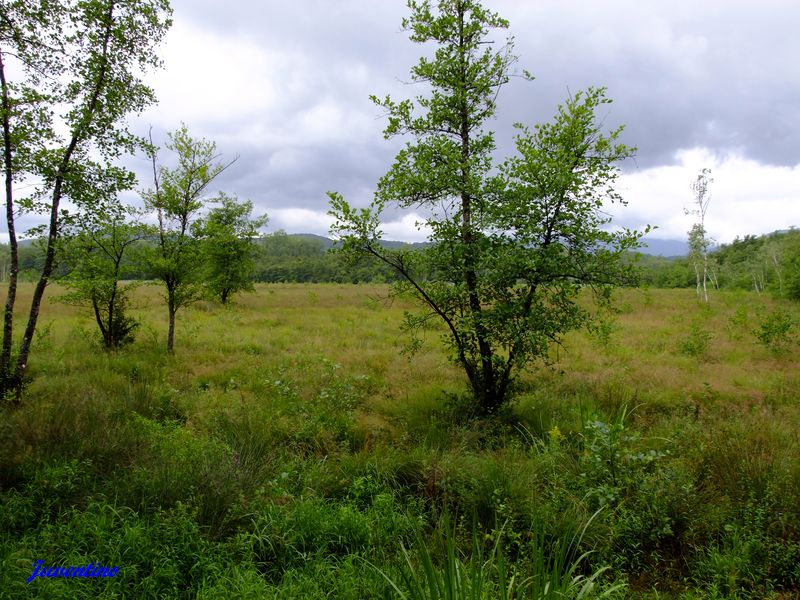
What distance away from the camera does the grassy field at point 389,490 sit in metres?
3.31

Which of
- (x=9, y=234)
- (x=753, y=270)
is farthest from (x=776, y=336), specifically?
(x=753, y=270)

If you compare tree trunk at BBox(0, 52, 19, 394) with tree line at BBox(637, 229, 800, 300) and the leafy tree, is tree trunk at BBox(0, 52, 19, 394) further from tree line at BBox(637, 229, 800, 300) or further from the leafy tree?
tree line at BBox(637, 229, 800, 300)

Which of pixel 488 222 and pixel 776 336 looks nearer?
pixel 488 222

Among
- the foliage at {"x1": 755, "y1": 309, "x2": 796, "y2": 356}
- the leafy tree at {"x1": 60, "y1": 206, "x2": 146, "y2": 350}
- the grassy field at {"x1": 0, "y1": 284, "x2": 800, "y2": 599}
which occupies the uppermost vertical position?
the leafy tree at {"x1": 60, "y1": 206, "x2": 146, "y2": 350}

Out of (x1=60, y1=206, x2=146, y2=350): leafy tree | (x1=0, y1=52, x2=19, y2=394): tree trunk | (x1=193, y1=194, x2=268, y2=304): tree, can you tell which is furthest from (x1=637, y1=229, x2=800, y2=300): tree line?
(x1=193, y1=194, x2=268, y2=304): tree

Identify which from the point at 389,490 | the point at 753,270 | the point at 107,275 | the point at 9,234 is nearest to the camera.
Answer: the point at 389,490

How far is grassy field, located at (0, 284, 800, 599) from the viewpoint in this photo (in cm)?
331

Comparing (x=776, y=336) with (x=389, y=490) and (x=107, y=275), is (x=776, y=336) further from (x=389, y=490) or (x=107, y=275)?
(x=107, y=275)

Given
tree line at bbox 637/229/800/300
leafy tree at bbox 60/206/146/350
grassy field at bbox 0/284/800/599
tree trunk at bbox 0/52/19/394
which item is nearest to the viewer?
grassy field at bbox 0/284/800/599

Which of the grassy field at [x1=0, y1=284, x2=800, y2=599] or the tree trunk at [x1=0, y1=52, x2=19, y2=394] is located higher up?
the tree trunk at [x1=0, y1=52, x2=19, y2=394]

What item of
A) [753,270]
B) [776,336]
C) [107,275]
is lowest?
[776,336]

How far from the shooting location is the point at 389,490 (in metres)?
4.94

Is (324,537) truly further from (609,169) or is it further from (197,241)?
(197,241)

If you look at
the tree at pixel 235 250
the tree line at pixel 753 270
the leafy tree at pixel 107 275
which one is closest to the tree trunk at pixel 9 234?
the leafy tree at pixel 107 275
